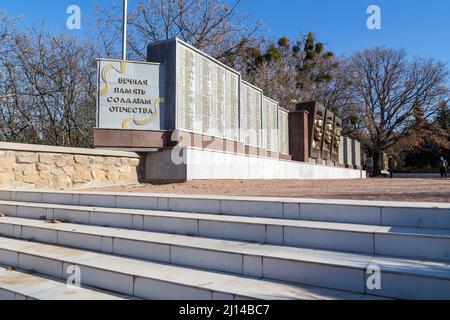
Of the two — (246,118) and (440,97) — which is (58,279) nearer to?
(246,118)

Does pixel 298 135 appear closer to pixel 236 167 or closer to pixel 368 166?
pixel 236 167

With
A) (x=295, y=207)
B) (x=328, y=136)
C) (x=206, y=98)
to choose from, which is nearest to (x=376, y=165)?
(x=328, y=136)

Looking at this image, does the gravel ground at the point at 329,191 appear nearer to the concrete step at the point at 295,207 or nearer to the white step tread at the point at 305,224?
the concrete step at the point at 295,207

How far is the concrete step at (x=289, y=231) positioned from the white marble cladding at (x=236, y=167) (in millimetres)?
4584

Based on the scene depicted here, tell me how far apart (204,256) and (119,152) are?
642 cm

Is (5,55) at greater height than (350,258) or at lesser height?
greater

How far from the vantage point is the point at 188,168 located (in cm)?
959

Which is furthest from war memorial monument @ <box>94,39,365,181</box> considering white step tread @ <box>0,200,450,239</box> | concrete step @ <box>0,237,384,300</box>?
concrete step @ <box>0,237,384,300</box>

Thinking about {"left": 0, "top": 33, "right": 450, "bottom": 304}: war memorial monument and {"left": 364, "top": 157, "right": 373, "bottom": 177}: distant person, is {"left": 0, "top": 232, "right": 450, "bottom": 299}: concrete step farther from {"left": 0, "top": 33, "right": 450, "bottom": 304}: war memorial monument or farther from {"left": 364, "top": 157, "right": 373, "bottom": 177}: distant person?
{"left": 364, "top": 157, "right": 373, "bottom": 177}: distant person

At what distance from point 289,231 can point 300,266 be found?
2.17 feet

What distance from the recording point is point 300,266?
319 cm

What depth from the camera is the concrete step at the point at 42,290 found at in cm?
335
